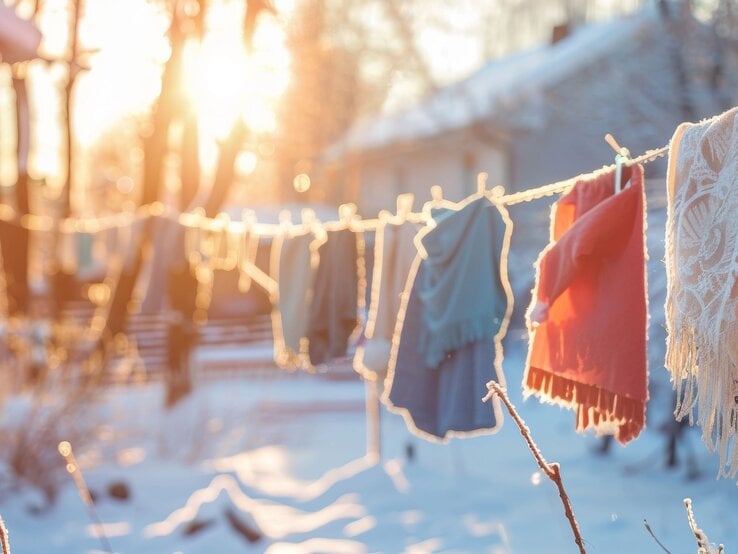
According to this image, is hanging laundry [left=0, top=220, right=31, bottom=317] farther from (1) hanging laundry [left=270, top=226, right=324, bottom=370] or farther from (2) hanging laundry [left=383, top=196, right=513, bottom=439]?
(2) hanging laundry [left=383, top=196, right=513, bottom=439]

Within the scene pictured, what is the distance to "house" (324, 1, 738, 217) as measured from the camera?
436 inches

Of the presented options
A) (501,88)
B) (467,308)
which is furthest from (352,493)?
(501,88)

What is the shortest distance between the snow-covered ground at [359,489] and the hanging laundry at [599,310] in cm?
137

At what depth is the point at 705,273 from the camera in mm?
2887

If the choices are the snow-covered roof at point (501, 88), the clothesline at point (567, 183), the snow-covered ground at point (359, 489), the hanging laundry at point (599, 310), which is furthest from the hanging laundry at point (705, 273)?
the snow-covered roof at point (501, 88)

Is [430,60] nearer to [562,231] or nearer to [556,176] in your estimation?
[556,176]

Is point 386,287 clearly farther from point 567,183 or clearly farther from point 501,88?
point 501,88

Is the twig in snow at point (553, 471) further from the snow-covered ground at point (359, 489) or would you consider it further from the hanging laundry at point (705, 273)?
the snow-covered ground at point (359, 489)

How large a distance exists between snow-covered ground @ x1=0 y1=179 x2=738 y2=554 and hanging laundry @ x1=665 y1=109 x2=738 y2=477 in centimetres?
202

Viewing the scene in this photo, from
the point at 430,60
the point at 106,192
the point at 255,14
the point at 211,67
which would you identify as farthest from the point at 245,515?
the point at 106,192

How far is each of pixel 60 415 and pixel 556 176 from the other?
1245 cm

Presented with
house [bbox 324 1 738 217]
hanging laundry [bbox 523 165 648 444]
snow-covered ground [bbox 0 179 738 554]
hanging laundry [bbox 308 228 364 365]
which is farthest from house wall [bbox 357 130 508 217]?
hanging laundry [bbox 523 165 648 444]

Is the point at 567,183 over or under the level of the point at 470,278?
over

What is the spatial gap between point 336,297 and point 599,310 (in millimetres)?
2520
